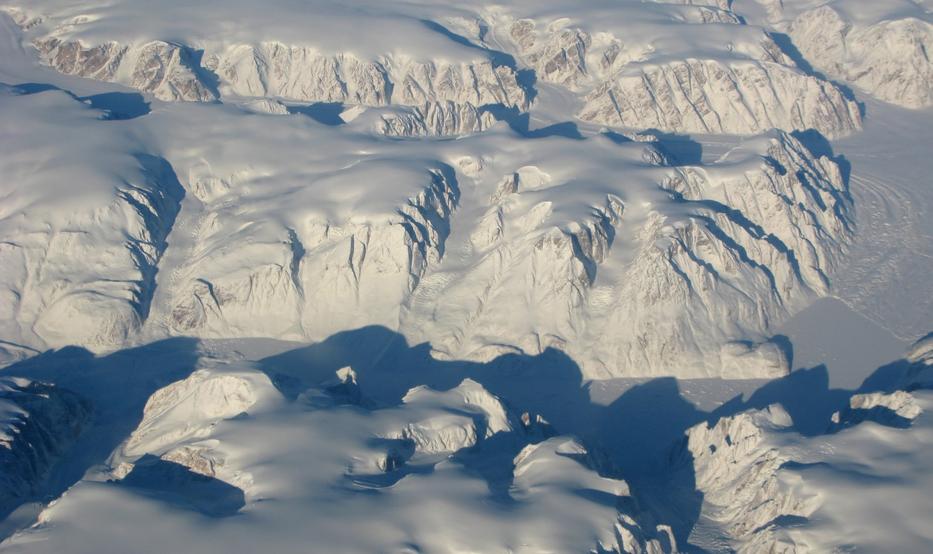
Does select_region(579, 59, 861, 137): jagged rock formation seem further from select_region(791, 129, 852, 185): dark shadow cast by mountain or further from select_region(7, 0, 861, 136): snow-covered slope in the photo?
select_region(791, 129, 852, 185): dark shadow cast by mountain

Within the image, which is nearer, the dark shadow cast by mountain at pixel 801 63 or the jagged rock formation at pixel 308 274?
the jagged rock formation at pixel 308 274

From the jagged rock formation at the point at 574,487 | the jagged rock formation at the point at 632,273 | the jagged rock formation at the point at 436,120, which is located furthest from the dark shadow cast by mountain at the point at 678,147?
the jagged rock formation at the point at 574,487

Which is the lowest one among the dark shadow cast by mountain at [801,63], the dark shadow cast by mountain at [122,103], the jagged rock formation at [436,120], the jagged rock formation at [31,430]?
the jagged rock formation at [31,430]

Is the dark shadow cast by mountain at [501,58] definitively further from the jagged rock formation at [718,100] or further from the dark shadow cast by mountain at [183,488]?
the dark shadow cast by mountain at [183,488]

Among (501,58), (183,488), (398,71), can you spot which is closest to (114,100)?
(398,71)

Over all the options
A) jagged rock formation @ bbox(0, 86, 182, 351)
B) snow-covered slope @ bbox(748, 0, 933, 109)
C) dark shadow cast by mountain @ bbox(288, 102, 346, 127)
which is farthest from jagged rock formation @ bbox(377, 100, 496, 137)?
snow-covered slope @ bbox(748, 0, 933, 109)

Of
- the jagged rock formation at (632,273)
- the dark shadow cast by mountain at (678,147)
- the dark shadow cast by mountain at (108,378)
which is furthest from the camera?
the dark shadow cast by mountain at (678,147)
